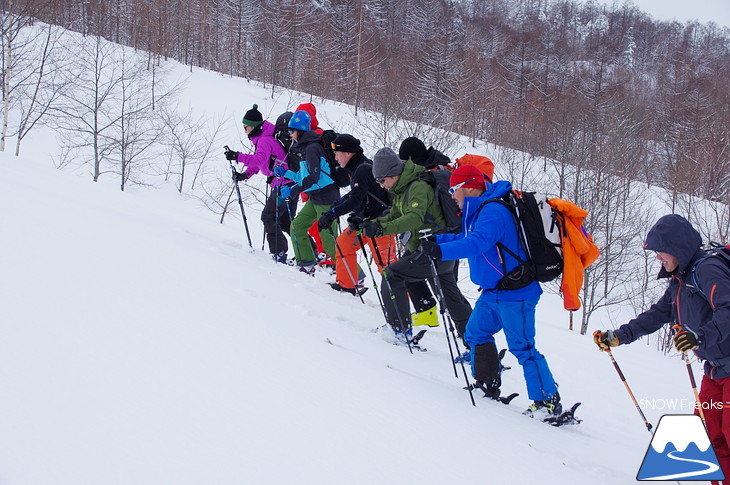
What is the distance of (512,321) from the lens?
400 centimetres

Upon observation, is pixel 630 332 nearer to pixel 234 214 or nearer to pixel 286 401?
pixel 286 401

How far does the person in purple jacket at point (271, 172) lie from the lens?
752 cm

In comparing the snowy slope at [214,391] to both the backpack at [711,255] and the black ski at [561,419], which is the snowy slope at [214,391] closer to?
the black ski at [561,419]

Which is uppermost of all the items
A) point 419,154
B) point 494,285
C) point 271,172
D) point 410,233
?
point 419,154

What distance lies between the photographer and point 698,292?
299cm

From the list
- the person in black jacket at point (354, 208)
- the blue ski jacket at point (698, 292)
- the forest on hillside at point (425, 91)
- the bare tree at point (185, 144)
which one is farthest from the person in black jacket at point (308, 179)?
the bare tree at point (185, 144)

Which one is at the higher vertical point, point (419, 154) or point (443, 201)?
point (419, 154)

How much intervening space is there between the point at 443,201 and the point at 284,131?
330cm

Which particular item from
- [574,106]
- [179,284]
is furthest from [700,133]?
[179,284]

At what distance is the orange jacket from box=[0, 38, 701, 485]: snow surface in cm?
101

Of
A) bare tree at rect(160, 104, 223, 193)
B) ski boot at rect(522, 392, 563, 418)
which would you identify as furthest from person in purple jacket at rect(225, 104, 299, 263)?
bare tree at rect(160, 104, 223, 193)

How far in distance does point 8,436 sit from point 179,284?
2.46 metres

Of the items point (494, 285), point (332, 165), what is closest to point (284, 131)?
point (332, 165)

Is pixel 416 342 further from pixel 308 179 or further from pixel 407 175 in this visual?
pixel 308 179
